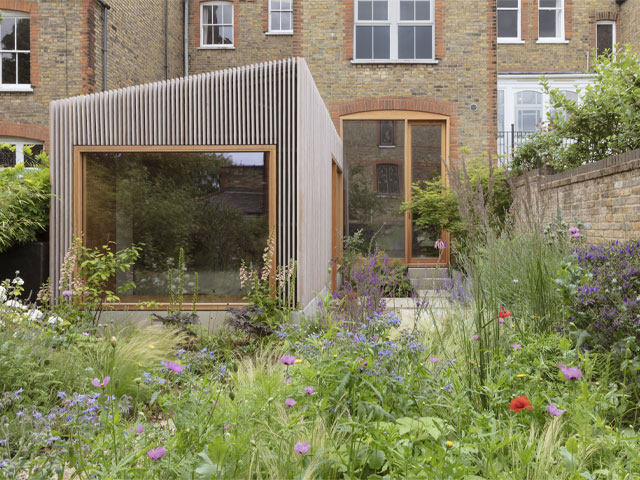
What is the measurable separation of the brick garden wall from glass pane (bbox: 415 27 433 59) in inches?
211

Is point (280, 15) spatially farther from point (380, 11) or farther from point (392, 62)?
A: point (392, 62)

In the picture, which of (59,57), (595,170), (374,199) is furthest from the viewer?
(59,57)

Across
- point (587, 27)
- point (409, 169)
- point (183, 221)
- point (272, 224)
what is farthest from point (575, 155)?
point (587, 27)

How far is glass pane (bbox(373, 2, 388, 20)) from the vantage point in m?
11.8

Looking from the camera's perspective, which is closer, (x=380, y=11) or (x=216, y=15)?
(x=380, y=11)

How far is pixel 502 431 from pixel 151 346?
263 centimetres

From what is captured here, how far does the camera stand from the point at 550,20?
17.7m

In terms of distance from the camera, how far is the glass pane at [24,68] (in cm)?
1184

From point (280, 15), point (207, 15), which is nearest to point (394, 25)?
point (280, 15)

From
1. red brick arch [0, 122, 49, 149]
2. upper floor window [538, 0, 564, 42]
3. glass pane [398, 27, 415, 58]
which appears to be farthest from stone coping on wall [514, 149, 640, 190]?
upper floor window [538, 0, 564, 42]

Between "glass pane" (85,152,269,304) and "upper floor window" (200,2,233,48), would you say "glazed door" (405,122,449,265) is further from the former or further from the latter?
"upper floor window" (200,2,233,48)

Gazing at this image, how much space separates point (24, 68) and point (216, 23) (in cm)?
580

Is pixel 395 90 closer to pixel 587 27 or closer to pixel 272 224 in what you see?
pixel 272 224

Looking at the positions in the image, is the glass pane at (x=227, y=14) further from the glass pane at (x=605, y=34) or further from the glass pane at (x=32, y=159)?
the glass pane at (x=605, y=34)
